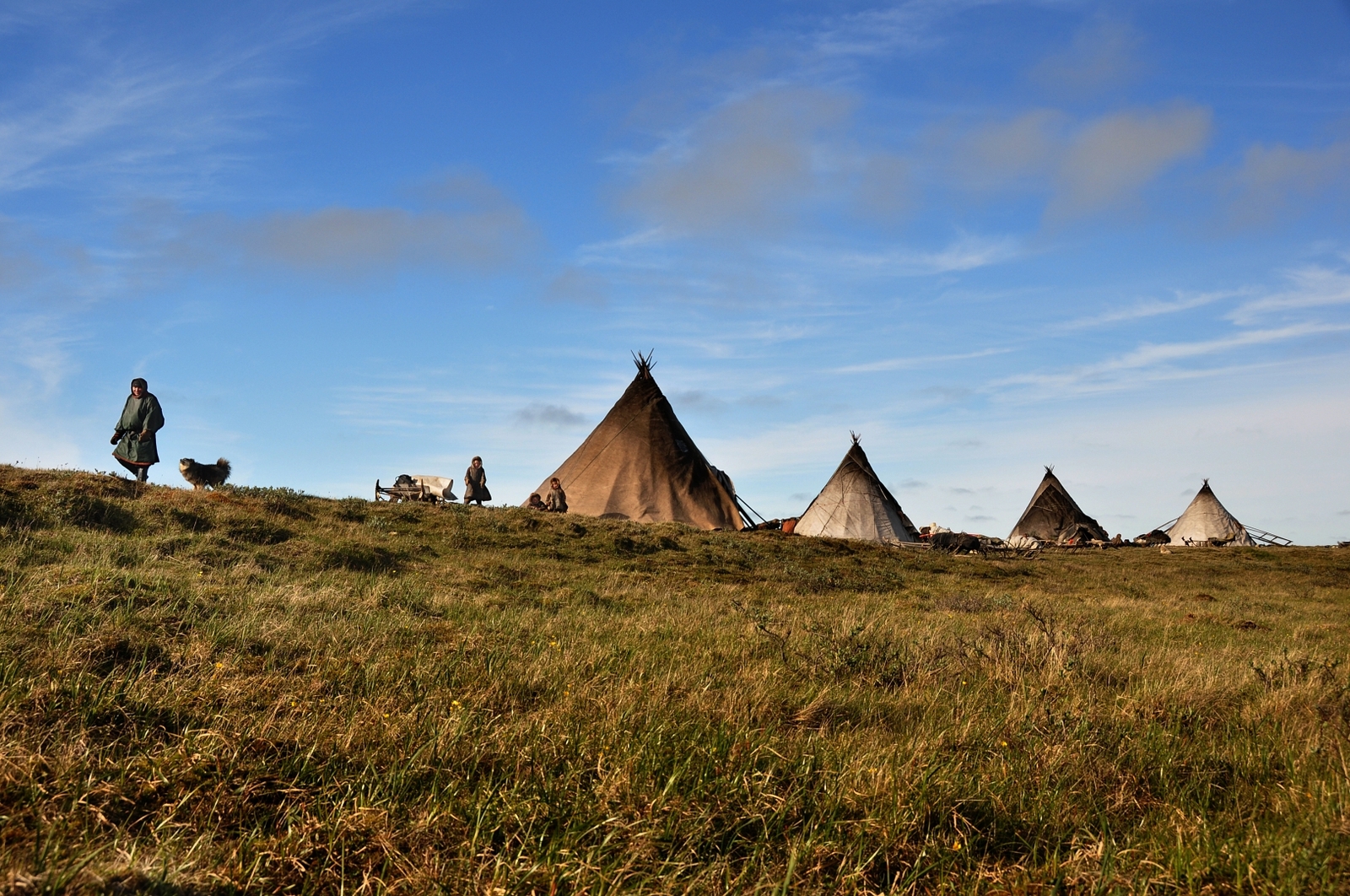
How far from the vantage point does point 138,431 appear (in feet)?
53.3

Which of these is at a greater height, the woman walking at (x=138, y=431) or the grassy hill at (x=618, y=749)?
the woman walking at (x=138, y=431)

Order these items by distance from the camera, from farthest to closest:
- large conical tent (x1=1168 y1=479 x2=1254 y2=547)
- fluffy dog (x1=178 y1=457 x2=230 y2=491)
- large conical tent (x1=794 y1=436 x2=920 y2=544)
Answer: large conical tent (x1=1168 y1=479 x2=1254 y2=547) < large conical tent (x1=794 y1=436 x2=920 y2=544) < fluffy dog (x1=178 y1=457 x2=230 y2=491)

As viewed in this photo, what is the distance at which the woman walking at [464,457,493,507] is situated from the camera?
24078mm

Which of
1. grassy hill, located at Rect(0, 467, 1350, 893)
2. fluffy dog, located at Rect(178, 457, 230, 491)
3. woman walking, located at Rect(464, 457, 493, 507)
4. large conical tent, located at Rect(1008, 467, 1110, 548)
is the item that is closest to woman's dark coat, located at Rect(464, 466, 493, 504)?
woman walking, located at Rect(464, 457, 493, 507)

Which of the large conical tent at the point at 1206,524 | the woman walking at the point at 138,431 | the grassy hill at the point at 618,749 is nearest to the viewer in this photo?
the grassy hill at the point at 618,749

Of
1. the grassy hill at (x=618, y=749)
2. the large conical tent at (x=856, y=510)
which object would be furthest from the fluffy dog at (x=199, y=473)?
the large conical tent at (x=856, y=510)

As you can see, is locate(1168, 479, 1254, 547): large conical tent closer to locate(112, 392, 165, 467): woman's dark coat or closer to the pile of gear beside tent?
the pile of gear beside tent

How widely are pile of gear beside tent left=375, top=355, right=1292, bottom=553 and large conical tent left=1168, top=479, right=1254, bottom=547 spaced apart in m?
14.5

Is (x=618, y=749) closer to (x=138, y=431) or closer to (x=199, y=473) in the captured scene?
(x=138, y=431)

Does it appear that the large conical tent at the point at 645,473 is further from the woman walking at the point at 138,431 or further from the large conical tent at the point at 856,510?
the woman walking at the point at 138,431

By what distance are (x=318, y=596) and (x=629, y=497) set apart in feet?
63.9

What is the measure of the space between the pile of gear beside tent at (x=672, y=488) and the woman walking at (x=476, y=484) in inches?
24.6

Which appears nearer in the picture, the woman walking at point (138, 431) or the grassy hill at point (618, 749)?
the grassy hill at point (618, 749)

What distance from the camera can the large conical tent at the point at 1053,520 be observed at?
39931mm
